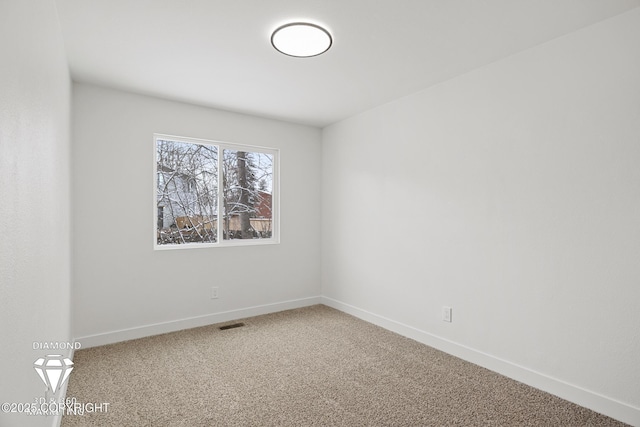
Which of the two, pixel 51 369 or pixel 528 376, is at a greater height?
pixel 51 369

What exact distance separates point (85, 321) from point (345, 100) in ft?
10.9

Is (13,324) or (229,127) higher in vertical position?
(229,127)

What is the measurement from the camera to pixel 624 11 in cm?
204

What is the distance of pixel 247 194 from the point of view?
4.22m

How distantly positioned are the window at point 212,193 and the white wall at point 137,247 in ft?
0.45

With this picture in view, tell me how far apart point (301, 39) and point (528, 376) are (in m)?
2.92

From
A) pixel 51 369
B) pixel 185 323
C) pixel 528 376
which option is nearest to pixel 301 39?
pixel 51 369

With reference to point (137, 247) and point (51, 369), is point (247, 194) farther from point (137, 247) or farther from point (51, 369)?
point (51, 369)

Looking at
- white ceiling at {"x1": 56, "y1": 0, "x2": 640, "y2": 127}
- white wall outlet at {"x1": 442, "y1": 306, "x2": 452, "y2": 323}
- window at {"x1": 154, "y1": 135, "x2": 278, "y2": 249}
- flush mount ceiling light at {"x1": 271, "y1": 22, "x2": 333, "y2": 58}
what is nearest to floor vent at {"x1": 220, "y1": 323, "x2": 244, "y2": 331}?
window at {"x1": 154, "y1": 135, "x2": 278, "y2": 249}

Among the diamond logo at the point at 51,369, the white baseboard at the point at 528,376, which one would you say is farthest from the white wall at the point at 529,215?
the diamond logo at the point at 51,369

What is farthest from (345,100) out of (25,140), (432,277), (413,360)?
(25,140)

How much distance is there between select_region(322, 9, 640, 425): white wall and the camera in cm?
207

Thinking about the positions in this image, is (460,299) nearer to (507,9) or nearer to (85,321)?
(507,9)

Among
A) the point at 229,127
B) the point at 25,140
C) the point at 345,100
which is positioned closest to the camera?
the point at 25,140
